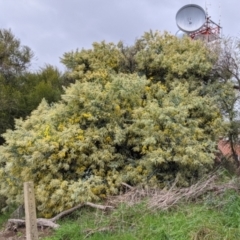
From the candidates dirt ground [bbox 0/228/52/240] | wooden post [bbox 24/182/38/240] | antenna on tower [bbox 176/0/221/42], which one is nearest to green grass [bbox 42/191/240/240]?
dirt ground [bbox 0/228/52/240]

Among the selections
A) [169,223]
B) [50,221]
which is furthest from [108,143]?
[169,223]

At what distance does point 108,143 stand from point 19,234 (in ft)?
8.36

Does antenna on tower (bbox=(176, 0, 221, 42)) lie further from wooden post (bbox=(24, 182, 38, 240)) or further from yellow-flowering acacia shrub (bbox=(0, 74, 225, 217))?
wooden post (bbox=(24, 182, 38, 240))

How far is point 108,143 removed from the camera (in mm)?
8570

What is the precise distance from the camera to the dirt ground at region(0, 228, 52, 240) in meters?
6.74

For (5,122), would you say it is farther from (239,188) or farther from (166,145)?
(239,188)

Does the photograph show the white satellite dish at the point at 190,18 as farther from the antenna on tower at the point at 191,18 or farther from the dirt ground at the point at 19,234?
the dirt ground at the point at 19,234

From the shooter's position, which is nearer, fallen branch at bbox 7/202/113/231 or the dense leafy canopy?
fallen branch at bbox 7/202/113/231

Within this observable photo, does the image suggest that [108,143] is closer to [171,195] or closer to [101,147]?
[101,147]

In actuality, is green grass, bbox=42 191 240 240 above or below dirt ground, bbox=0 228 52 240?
below

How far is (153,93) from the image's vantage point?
9859 mm

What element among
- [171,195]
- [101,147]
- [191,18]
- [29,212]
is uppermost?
[191,18]

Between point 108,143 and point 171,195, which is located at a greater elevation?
point 108,143

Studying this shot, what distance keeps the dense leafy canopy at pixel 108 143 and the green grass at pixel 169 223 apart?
1.25m
